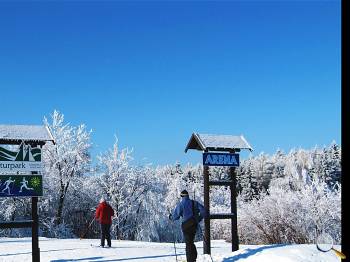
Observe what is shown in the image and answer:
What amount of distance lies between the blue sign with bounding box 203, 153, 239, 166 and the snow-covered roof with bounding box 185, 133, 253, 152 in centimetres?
22

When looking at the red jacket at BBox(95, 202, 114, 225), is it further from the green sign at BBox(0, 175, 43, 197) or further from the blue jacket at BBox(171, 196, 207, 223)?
the blue jacket at BBox(171, 196, 207, 223)

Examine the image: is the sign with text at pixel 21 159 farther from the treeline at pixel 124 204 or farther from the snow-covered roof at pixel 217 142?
the treeline at pixel 124 204

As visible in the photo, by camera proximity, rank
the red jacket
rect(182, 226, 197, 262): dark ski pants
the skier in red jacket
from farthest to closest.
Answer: the red jacket, the skier in red jacket, rect(182, 226, 197, 262): dark ski pants

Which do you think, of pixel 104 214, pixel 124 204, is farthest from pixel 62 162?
pixel 104 214

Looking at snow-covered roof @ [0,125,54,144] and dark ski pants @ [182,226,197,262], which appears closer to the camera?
dark ski pants @ [182,226,197,262]

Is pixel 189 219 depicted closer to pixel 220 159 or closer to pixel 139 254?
pixel 220 159

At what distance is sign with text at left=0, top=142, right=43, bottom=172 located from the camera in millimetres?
11098

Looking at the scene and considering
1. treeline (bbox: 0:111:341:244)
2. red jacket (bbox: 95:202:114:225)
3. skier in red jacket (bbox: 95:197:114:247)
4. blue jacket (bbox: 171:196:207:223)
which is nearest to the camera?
blue jacket (bbox: 171:196:207:223)

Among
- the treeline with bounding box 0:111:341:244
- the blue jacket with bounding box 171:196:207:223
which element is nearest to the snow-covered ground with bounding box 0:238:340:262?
the blue jacket with bounding box 171:196:207:223

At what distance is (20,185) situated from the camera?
442 inches

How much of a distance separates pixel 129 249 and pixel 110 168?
924 inches

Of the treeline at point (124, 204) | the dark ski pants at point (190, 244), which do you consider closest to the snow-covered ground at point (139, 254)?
the dark ski pants at point (190, 244)

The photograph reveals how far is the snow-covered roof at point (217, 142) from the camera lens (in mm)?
13727
